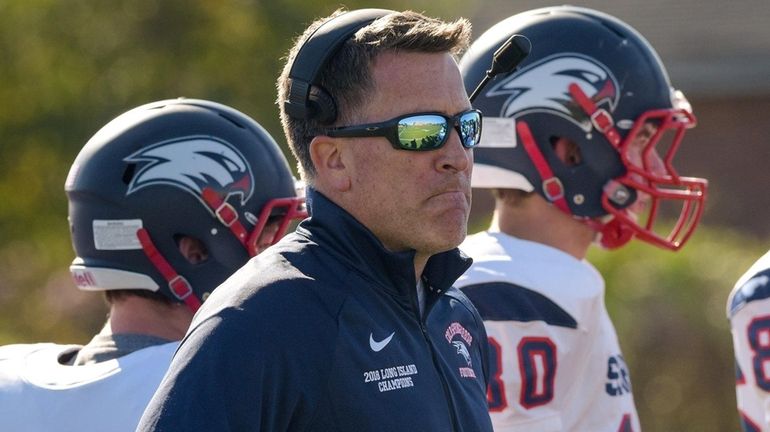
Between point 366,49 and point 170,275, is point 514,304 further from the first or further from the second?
point 366,49

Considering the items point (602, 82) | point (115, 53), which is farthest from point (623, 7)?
point (602, 82)

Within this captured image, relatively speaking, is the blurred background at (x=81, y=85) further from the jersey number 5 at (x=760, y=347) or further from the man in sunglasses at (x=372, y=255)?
the man in sunglasses at (x=372, y=255)

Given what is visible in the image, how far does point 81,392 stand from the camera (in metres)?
3.38

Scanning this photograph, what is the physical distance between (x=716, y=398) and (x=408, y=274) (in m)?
6.48

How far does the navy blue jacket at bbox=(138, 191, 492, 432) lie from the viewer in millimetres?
2336

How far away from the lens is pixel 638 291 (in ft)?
28.6

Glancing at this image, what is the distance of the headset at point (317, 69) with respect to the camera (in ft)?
9.05

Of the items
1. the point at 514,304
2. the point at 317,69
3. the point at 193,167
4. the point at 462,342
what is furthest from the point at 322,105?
the point at 514,304

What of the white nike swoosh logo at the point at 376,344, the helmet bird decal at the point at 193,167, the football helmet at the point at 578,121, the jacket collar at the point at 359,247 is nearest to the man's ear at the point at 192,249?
the helmet bird decal at the point at 193,167

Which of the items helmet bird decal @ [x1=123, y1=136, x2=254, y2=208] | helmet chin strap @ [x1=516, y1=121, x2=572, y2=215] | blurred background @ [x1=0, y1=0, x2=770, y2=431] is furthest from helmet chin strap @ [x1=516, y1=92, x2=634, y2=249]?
blurred background @ [x1=0, y1=0, x2=770, y2=431]

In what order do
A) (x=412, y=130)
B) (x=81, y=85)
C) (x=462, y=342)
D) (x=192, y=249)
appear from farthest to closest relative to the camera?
(x=81, y=85) < (x=192, y=249) < (x=462, y=342) < (x=412, y=130)

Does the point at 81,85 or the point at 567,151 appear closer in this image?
the point at 567,151

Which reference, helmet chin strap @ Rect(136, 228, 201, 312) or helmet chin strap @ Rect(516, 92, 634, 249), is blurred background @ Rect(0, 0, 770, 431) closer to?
helmet chin strap @ Rect(516, 92, 634, 249)

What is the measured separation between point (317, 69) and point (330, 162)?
20cm
